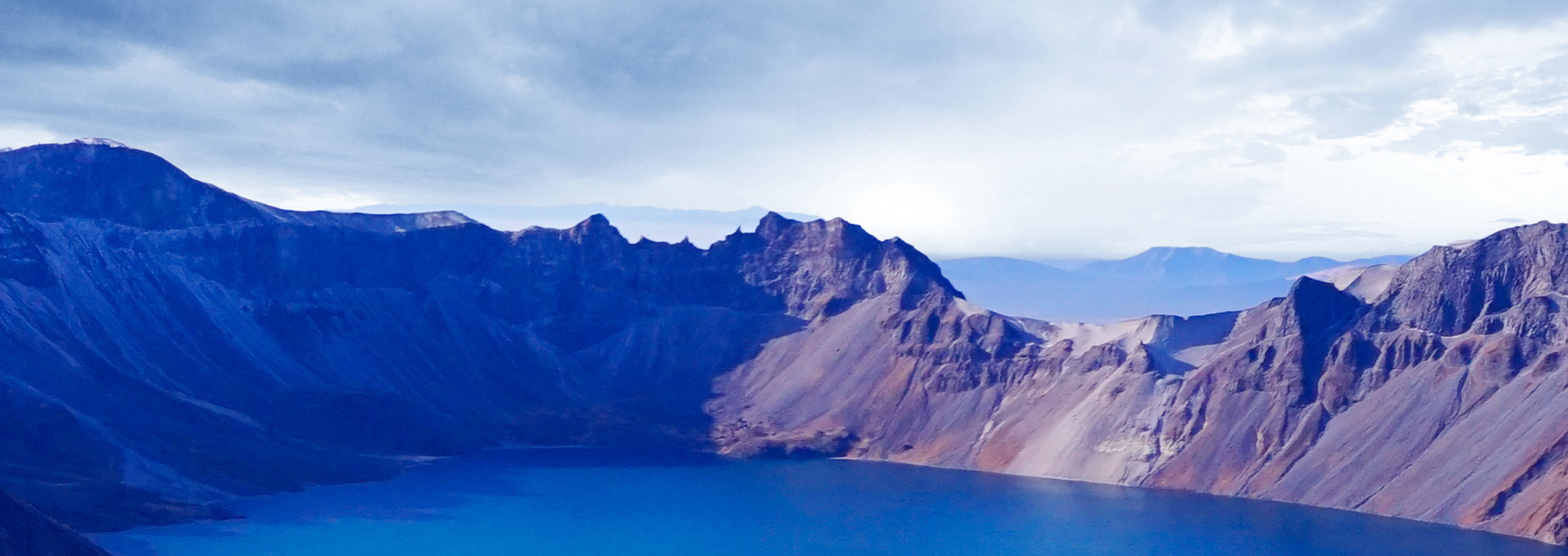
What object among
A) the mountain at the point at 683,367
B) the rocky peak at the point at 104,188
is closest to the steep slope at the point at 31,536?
the mountain at the point at 683,367

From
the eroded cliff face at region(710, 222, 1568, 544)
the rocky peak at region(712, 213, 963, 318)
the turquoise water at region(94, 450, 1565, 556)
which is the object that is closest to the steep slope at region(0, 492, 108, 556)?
the turquoise water at region(94, 450, 1565, 556)

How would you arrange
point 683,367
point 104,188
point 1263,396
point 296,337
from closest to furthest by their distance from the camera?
point 1263,396 → point 296,337 → point 104,188 → point 683,367

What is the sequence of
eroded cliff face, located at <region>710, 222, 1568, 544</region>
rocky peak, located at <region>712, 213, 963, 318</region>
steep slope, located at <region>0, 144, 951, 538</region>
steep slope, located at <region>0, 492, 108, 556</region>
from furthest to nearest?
rocky peak, located at <region>712, 213, 963, 318</region> < steep slope, located at <region>0, 144, 951, 538</region> < eroded cliff face, located at <region>710, 222, 1568, 544</region> < steep slope, located at <region>0, 492, 108, 556</region>

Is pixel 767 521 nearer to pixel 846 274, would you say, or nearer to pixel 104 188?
pixel 846 274

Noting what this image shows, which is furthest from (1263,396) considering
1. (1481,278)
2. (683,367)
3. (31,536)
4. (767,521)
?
(31,536)

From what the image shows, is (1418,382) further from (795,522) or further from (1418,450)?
(795,522)

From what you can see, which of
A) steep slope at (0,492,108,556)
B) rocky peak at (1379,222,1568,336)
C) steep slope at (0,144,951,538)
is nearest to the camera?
steep slope at (0,492,108,556)

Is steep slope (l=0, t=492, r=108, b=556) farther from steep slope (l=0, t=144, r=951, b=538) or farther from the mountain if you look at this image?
steep slope (l=0, t=144, r=951, b=538)
